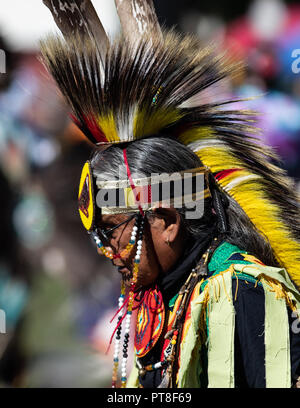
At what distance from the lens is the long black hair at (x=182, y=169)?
5.63 feet

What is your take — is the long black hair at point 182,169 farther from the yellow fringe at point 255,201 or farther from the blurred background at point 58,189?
the blurred background at point 58,189

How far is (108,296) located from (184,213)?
228 centimetres

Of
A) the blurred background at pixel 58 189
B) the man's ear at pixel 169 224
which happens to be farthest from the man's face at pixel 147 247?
the blurred background at pixel 58 189

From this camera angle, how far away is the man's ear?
173 centimetres

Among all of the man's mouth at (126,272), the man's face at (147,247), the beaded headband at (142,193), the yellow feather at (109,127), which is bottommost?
the man's mouth at (126,272)

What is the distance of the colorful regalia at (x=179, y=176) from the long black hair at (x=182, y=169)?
19mm

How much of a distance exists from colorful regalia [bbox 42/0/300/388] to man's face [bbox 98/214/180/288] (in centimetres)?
3

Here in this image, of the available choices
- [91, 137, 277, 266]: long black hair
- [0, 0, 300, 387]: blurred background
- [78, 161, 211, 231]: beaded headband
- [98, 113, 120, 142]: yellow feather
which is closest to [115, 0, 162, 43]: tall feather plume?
[98, 113, 120, 142]: yellow feather

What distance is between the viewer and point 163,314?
Result: 181cm

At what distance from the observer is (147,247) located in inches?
69.1

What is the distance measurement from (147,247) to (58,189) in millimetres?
2157

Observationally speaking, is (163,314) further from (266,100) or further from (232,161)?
(266,100)

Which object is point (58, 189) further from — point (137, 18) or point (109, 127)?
point (109, 127)

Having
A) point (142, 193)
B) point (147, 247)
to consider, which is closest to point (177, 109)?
point (142, 193)
